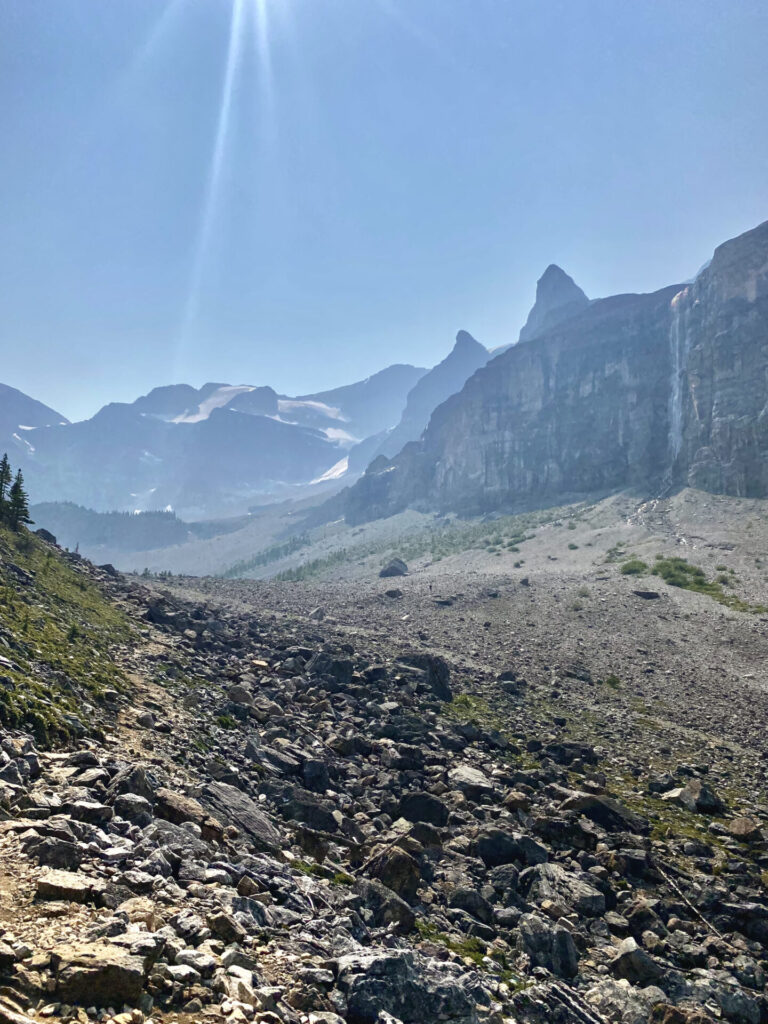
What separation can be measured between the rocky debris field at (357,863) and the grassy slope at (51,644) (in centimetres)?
56

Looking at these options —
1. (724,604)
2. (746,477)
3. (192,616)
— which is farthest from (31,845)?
(746,477)

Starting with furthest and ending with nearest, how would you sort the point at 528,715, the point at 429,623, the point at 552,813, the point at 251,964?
the point at 429,623, the point at 528,715, the point at 552,813, the point at 251,964

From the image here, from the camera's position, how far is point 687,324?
159125 mm

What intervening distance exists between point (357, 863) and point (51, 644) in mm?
10791

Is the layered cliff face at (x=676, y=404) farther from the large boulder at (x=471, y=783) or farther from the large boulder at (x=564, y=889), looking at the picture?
the large boulder at (x=564, y=889)

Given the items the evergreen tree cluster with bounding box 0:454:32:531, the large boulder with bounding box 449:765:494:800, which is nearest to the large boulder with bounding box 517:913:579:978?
the large boulder with bounding box 449:765:494:800

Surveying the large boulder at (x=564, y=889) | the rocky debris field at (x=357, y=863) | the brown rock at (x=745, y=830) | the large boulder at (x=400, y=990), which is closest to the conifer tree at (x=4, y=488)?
the rocky debris field at (x=357, y=863)

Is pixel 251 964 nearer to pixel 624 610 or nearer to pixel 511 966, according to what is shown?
pixel 511 966

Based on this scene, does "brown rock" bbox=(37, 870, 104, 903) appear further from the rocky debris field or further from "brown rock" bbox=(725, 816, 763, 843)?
"brown rock" bbox=(725, 816, 763, 843)

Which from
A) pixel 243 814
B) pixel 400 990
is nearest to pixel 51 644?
pixel 243 814

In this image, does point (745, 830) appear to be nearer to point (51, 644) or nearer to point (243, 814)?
point (243, 814)

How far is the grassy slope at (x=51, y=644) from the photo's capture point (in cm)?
1189

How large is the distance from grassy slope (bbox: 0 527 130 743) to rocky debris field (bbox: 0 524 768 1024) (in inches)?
22.2

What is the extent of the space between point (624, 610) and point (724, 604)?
39.8 feet
